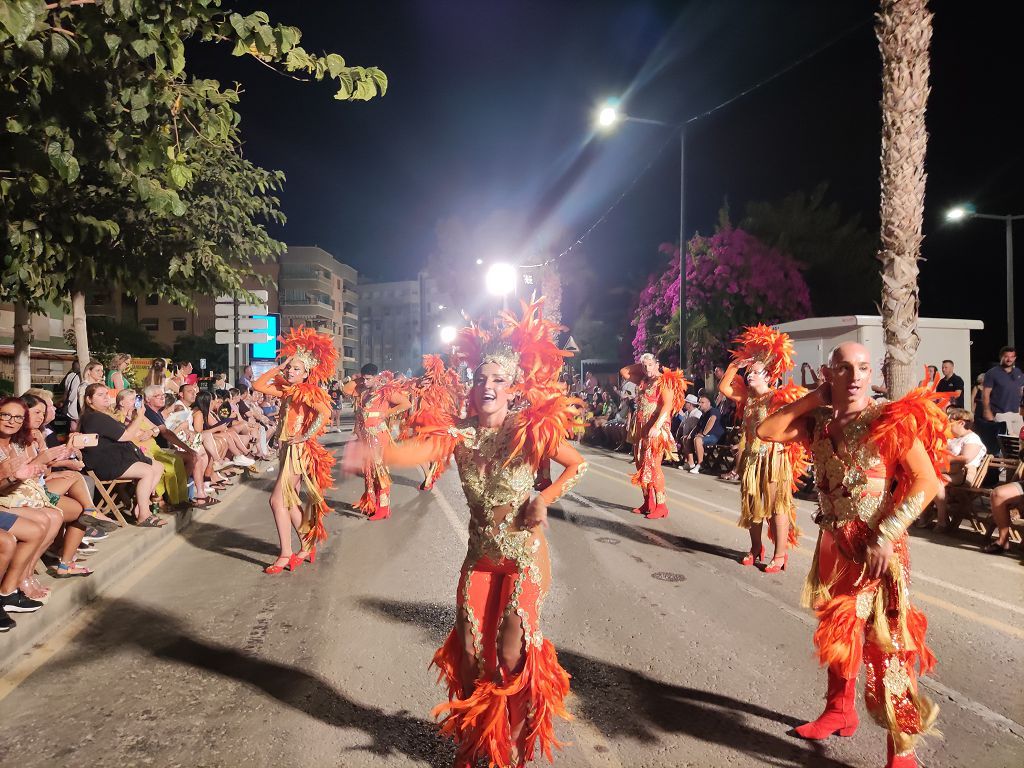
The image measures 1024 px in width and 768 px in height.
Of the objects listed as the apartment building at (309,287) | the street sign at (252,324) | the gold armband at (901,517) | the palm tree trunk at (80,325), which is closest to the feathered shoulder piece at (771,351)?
the gold armband at (901,517)

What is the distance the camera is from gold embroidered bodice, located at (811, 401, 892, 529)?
338cm

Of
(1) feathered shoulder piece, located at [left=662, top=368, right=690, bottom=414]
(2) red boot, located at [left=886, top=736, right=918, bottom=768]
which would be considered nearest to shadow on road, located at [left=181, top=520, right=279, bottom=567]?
(1) feathered shoulder piece, located at [left=662, top=368, right=690, bottom=414]

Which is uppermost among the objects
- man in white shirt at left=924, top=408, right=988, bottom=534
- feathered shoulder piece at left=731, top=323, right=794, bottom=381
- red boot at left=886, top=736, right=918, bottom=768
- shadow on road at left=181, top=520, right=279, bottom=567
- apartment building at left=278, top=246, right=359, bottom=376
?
apartment building at left=278, top=246, right=359, bottom=376

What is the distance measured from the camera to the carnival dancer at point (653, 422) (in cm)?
915

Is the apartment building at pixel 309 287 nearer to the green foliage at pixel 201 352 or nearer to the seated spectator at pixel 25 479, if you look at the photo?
the green foliage at pixel 201 352

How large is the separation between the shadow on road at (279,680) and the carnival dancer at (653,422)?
577 centimetres

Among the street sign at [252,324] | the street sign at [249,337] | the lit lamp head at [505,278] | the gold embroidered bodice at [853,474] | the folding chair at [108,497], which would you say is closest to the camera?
the gold embroidered bodice at [853,474]

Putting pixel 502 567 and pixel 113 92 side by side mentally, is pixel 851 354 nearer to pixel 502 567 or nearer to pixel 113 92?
pixel 502 567

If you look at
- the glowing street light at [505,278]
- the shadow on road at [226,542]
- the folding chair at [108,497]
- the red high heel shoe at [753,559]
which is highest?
the glowing street light at [505,278]

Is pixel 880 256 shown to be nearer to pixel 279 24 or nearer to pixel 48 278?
pixel 279 24

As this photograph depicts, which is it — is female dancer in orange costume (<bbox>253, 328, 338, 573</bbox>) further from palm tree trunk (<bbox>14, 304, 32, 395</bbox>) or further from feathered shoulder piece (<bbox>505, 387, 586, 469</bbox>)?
palm tree trunk (<bbox>14, 304, 32, 395</bbox>)

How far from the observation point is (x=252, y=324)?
1617cm

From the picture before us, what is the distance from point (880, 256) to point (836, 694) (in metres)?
7.92

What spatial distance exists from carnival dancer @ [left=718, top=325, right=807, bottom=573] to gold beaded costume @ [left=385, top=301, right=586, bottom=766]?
3742 millimetres
